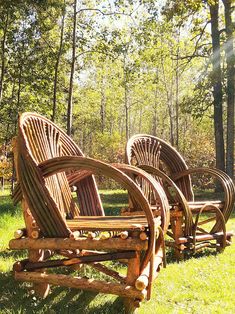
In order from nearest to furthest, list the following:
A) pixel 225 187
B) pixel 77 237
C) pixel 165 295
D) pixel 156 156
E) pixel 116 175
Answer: pixel 116 175 < pixel 77 237 < pixel 165 295 < pixel 225 187 < pixel 156 156

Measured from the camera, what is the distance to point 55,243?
251 centimetres

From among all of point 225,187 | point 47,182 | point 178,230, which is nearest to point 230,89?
point 225,187

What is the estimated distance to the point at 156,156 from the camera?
493 centimetres

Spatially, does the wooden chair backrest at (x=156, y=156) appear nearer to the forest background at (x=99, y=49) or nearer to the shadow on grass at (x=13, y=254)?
the shadow on grass at (x=13, y=254)

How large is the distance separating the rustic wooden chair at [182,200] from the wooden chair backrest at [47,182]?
691mm

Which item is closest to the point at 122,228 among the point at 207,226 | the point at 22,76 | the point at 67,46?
the point at 207,226

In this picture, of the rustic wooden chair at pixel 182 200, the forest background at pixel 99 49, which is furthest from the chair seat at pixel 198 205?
the forest background at pixel 99 49

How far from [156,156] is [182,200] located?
1.14 meters

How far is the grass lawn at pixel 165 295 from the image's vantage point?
8.70 ft

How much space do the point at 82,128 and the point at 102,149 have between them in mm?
7661

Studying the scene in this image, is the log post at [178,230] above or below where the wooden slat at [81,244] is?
below

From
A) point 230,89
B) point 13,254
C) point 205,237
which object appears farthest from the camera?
point 230,89

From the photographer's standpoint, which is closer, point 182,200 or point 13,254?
point 182,200

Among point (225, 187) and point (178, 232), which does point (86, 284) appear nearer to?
point (178, 232)
